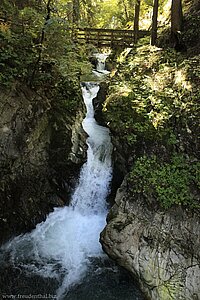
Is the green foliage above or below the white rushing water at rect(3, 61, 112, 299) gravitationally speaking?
above

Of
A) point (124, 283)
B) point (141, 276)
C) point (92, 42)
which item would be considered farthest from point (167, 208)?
point (92, 42)

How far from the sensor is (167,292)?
239 inches

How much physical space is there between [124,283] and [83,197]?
10.1 ft

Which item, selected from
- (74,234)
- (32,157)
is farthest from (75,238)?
(32,157)

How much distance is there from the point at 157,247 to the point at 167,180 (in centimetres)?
153

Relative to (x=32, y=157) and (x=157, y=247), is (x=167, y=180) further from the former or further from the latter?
(x=32, y=157)

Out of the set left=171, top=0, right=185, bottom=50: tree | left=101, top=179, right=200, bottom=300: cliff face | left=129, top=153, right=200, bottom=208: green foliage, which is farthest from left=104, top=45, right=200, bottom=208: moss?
left=171, top=0, right=185, bottom=50: tree

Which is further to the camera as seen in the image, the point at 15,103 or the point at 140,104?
the point at 140,104

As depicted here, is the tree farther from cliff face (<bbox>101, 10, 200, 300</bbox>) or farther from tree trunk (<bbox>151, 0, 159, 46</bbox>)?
cliff face (<bbox>101, 10, 200, 300</bbox>)

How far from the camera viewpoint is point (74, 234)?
325 inches

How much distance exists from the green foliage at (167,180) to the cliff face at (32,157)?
2747 mm

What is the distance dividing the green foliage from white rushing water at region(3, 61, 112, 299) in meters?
2.13

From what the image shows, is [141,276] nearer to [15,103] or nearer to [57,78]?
[15,103]

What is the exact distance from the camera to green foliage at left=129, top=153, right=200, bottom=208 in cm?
677
